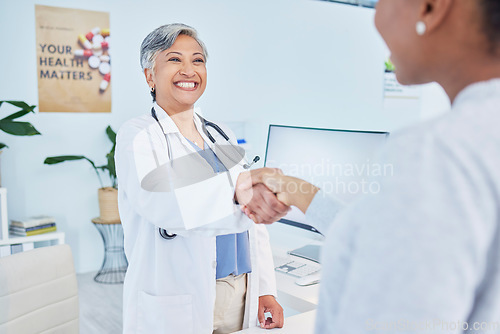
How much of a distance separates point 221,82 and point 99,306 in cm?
239

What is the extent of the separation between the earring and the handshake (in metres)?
0.54

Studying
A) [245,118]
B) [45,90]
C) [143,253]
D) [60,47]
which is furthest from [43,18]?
[143,253]

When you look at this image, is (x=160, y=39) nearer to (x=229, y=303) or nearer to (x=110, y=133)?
(x=229, y=303)

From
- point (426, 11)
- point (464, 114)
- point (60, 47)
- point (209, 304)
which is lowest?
point (209, 304)

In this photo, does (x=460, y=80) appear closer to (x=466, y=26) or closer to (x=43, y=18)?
(x=466, y=26)

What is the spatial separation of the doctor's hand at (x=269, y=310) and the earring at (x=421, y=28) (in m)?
1.15

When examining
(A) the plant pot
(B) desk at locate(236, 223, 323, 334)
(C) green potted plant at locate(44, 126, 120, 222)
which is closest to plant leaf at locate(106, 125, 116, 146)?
(C) green potted plant at locate(44, 126, 120, 222)

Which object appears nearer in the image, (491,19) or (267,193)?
(491,19)

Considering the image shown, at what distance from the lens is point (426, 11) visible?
0.49 metres

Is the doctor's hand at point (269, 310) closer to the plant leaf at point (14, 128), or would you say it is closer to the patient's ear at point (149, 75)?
the patient's ear at point (149, 75)

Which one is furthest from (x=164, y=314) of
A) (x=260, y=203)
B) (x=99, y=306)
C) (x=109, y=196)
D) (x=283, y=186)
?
(x=109, y=196)

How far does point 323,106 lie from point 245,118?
1.06 metres

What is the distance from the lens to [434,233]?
408mm

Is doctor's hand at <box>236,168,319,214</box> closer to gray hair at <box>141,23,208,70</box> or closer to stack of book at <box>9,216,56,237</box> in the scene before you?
gray hair at <box>141,23,208,70</box>
